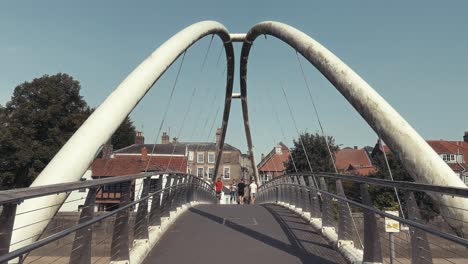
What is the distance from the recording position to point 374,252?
5.60 m

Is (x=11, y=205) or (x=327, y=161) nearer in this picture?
(x=11, y=205)

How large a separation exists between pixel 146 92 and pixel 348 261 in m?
7.16

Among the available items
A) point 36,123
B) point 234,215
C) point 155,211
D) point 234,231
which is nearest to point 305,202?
point 234,215

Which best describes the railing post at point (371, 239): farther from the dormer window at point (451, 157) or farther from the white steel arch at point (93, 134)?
the dormer window at point (451, 157)

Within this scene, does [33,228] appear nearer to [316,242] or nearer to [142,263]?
[142,263]

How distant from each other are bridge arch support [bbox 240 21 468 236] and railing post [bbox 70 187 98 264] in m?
3.37

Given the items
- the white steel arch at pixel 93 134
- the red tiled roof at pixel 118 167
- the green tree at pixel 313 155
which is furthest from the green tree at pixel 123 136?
the white steel arch at pixel 93 134

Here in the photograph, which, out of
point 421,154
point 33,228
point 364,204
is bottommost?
point 33,228

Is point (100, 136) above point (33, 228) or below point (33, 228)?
above

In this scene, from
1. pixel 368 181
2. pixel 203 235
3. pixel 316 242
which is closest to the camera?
pixel 368 181

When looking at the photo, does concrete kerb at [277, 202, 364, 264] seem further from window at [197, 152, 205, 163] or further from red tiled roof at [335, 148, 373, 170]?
red tiled roof at [335, 148, 373, 170]

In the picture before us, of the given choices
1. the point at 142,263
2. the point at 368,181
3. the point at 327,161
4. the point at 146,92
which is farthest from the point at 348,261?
the point at 327,161

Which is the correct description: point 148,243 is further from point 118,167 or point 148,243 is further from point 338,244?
point 118,167

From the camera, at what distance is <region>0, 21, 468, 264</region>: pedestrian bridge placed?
14.2 ft
